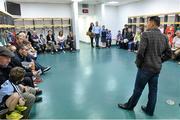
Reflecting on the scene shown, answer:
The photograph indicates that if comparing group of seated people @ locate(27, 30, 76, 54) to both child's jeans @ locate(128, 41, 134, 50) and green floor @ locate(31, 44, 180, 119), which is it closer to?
child's jeans @ locate(128, 41, 134, 50)

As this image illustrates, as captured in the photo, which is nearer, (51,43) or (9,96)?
(9,96)

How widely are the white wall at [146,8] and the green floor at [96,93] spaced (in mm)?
4092

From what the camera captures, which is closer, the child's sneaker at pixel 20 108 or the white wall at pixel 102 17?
the child's sneaker at pixel 20 108

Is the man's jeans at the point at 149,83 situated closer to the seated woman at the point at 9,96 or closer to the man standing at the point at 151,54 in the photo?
the man standing at the point at 151,54

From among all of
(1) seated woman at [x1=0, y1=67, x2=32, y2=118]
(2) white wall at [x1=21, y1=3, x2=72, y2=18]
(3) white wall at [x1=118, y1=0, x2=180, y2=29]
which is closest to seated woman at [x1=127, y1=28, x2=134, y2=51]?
(3) white wall at [x1=118, y1=0, x2=180, y2=29]

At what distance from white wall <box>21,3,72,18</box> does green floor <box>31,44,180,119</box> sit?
541cm

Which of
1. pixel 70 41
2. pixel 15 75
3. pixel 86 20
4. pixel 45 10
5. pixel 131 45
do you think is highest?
pixel 45 10

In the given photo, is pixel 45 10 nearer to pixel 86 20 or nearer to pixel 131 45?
pixel 86 20

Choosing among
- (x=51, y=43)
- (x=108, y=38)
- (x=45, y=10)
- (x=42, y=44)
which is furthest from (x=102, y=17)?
(x=42, y=44)

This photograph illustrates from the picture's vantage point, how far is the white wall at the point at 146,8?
8602 mm

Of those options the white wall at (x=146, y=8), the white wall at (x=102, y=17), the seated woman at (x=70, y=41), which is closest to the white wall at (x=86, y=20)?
the white wall at (x=102, y=17)

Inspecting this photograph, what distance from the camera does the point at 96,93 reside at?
3.64m

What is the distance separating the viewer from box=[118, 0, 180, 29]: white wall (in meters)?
8.60

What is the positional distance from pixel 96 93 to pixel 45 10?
780 centimetres
